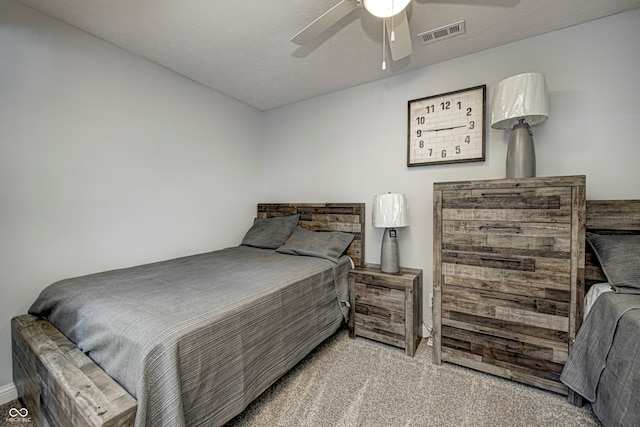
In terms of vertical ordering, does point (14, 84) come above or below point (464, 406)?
above

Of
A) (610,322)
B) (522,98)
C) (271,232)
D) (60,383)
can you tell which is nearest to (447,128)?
(522,98)

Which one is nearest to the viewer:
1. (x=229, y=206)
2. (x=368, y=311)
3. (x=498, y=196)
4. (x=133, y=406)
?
(x=133, y=406)

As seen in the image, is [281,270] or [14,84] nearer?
[14,84]

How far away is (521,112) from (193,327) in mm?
2273

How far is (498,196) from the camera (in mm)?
1791

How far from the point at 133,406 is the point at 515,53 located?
316 cm

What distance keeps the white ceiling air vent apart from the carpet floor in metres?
2.46

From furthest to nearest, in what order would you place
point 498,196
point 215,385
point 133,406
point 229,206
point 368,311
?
1. point 229,206
2. point 368,311
3. point 498,196
4. point 215,385
5. point 133,406

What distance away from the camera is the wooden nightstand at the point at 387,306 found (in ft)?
6.97

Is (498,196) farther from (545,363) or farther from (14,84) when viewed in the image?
(14,84)

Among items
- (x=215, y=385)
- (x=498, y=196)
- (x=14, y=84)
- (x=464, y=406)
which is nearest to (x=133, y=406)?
(x=215, y=385)

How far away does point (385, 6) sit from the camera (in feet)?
4.52

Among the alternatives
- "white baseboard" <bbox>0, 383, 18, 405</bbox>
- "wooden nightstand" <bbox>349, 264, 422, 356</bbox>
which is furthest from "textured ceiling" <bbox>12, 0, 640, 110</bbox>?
"white baseboard" <bbox>0, 383, 18, 405</bbox>

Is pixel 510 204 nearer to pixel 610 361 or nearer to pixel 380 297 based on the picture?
pixel 610 361
